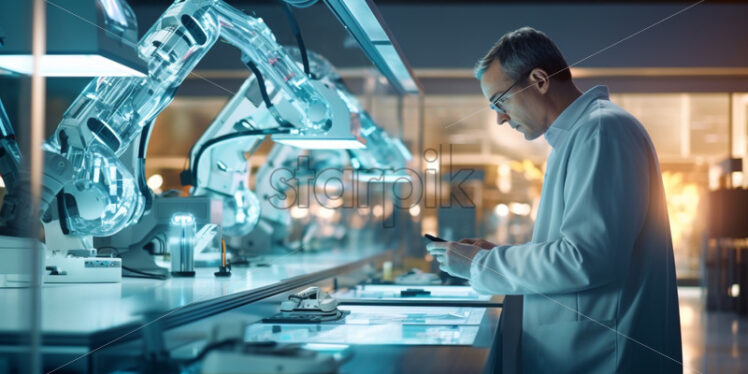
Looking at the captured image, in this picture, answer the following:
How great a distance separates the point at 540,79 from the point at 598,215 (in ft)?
1.32

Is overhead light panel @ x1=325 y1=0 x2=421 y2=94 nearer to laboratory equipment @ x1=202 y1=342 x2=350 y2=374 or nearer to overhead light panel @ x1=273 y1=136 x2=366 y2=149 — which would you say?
overhead light panel @ x1=273 y1=136 x2=366 y2=149

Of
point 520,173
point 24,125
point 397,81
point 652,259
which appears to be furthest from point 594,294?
point 520,173

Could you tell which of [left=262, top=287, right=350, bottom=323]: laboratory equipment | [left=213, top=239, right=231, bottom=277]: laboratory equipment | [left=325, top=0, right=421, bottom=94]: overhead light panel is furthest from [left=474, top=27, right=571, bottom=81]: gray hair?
[left=213, top=239, right=231, bottom=277]: laboratory equipment

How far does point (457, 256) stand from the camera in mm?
1744

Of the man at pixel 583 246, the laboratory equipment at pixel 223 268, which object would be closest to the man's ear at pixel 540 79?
the man at pixel 583 246

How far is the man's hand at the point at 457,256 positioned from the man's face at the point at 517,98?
1.12 ft

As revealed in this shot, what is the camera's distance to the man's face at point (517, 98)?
176cm

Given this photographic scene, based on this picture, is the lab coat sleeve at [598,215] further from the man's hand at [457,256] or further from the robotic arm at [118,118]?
the robotic arm at [118,118]

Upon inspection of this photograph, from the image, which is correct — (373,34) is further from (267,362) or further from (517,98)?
(267,362)

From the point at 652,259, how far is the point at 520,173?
7625 mm

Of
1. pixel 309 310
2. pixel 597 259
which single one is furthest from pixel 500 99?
pixel 309 310

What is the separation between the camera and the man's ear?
172cm

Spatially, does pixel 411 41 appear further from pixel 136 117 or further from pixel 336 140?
pixel 136 117

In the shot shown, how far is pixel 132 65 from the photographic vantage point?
1396 millimetres
